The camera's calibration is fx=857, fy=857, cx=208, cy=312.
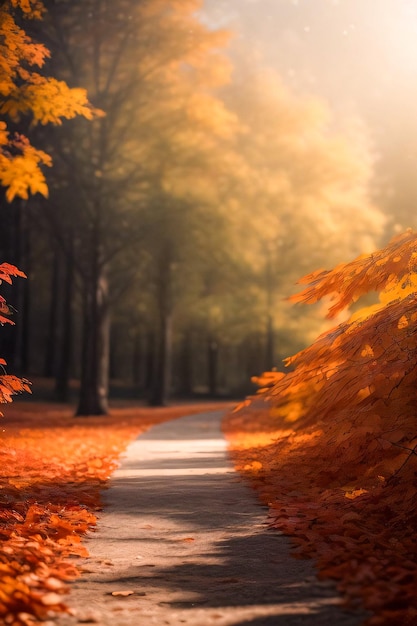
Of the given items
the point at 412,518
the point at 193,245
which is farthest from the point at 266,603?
the point at 193,245

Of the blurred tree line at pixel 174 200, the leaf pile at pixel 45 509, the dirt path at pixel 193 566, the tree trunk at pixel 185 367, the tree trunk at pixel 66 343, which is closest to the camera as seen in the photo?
the dirt path at pixel 193 566

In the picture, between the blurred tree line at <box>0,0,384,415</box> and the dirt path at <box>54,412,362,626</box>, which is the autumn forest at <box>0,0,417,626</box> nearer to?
the blurred tree line at <box>0,0,384,415</box>

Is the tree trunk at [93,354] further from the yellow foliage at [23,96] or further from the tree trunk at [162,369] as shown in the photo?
the yellow foliage at [23,96]

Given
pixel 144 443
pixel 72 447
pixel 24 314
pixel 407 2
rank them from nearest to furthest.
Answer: pixel 72 447 → pixel 144 443 → pixel 407 2 → pixel 24 314

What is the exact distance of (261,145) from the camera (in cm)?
3031

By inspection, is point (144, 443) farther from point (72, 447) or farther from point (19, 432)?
point (19, 432)

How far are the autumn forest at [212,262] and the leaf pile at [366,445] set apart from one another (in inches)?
0.8

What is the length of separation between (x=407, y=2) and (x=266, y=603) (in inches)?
539

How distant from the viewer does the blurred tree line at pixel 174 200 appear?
2188cm

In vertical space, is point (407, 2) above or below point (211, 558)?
above

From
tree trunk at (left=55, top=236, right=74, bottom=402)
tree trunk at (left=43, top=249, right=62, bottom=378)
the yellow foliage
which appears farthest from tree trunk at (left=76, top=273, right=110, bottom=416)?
the yellow foliage

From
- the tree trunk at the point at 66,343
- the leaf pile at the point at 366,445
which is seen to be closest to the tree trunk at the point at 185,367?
the tree trunk at the point at 66,343

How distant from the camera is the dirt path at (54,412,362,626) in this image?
4633mm

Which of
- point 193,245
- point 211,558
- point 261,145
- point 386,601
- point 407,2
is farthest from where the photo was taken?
point 261,145
